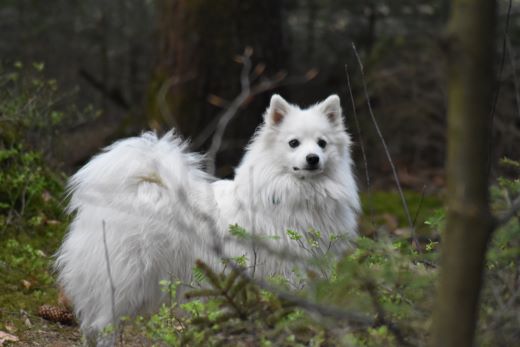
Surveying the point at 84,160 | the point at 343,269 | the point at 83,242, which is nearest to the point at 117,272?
the point at 83,242

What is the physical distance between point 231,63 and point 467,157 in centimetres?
718

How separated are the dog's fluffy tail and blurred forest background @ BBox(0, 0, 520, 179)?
462 millimetres

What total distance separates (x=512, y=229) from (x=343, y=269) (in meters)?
0.66

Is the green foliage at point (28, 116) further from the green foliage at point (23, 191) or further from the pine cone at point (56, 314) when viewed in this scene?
the pine cone at point (56, 314)

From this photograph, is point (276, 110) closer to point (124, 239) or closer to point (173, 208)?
point (173, 208)

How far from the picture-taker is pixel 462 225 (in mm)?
1820

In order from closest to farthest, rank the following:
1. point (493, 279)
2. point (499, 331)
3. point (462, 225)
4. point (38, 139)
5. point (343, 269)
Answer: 1. point (462, 225)
2. point (499, 331)
3. point (343, 269)
4. point (493, 279)
5. point (38, 139)

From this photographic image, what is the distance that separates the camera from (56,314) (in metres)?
5.02

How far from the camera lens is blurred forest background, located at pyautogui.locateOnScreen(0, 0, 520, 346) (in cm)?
276

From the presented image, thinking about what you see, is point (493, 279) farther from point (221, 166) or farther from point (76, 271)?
point (221, 166)

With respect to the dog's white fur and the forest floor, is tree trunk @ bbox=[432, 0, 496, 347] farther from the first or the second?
the dog's white fur

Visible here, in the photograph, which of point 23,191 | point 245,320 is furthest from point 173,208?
point 245,320

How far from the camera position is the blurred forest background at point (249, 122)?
2764mm

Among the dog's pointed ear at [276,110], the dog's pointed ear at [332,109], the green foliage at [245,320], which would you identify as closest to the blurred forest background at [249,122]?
the green foliage at [245,320]
